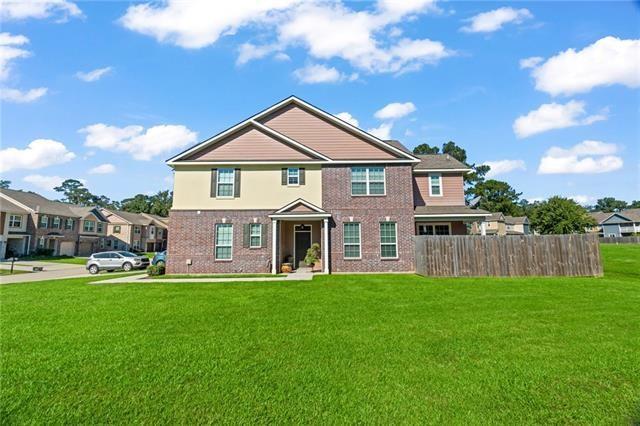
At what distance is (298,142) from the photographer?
691 inches

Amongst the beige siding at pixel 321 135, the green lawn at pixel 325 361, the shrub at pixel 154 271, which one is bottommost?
the green lawn at pixel 325 361

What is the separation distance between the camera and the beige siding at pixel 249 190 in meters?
16.8

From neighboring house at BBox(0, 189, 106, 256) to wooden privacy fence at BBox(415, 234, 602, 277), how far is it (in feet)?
158

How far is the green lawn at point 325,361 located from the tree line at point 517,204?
618 inches

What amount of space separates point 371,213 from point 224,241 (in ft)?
25.9

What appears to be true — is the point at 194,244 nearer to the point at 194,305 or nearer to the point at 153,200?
the point at 194,305

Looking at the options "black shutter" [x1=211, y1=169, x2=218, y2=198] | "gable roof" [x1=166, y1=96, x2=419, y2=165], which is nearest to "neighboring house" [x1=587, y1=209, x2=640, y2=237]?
"gable roof" [x1=166, y1=96, x2=419, y2=165]

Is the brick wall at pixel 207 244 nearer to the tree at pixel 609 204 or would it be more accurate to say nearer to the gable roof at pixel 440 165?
the gable roof at pixel 440 165

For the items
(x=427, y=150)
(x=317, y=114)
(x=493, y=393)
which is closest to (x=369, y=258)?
(x=317, y=114)

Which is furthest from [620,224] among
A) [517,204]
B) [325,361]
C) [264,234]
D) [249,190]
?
[325,361]

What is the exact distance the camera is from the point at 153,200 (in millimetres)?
88500

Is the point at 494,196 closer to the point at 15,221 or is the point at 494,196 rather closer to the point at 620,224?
the point at 620,224

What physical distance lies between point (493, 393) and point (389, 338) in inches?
82.0

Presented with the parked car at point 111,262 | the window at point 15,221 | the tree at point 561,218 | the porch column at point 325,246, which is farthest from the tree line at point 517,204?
the window at point 15,221
